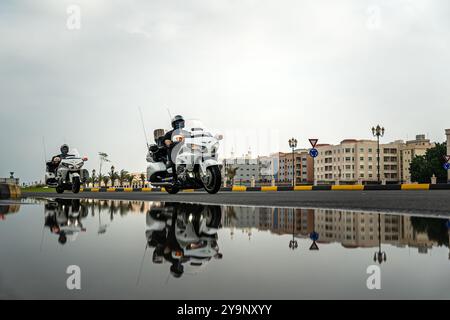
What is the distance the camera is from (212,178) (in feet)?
43.3

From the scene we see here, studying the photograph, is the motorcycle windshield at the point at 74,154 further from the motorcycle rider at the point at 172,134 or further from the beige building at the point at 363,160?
the beige building at the point at 363,160

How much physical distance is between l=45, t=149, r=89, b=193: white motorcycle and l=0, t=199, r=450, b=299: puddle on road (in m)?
15.3

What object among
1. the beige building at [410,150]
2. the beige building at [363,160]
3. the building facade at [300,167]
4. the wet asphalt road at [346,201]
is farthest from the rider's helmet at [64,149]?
the building facade at [300,167]

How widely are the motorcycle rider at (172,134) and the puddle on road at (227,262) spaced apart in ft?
27.8

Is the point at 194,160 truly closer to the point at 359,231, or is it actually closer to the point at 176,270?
the point at 359,231

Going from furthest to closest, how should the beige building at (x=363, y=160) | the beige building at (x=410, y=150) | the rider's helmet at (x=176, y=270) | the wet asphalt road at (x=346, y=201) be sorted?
1. the beige building at (x=363, y=160)
2. the beige building at (x=410, y=150)
3. the wet asphalt road at (x=346, y=201)
4. the rider's helmet at (x=176, y=270)

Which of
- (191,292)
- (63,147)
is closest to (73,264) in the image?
(191,292)

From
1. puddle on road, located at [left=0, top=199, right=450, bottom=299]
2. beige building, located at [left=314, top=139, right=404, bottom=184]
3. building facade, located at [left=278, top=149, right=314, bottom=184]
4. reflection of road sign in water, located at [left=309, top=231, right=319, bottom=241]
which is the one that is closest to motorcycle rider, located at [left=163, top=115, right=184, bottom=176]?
puddle on road, located at [left=0, top=199, right=450, bottom=299]

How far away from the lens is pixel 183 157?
1295 cm

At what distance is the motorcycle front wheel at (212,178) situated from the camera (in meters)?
13.0

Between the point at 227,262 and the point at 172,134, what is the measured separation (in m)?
10.7

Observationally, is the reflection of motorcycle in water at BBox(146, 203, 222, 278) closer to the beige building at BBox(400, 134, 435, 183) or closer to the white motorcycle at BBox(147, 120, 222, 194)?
the white motorcycle at BBox(147, 120, 222, 194)

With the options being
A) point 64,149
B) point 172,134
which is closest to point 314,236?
point 172,134
